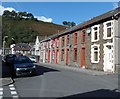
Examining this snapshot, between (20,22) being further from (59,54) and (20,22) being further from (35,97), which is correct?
(35,97)

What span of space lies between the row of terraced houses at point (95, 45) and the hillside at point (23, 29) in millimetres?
68716

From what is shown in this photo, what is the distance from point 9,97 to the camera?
11.8 metres

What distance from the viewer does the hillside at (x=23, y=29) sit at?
123 m

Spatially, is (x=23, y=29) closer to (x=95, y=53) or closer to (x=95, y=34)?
(x=95, y=34)

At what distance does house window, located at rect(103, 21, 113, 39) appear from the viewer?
1110 inches

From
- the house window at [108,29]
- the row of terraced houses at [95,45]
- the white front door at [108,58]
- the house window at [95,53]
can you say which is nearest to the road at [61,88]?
the row of terraced houses at [95,45]

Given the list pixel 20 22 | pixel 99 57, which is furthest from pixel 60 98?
pixel 20 22

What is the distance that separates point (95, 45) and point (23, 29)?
4037 inches

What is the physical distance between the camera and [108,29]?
29156 mm

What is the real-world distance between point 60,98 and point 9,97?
208 cm

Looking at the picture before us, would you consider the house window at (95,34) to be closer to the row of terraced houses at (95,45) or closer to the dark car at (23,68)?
the row of terraced houses at (95,45)

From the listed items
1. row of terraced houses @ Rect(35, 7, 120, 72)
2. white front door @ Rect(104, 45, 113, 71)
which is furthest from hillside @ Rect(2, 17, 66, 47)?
white front door @ Rect(104, 45, 113, 71)

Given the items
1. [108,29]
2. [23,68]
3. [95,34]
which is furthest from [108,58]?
[23,68]

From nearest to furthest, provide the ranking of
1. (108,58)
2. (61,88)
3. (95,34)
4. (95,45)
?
(61,88) < (108,58) < (95,45) < (95,34)
